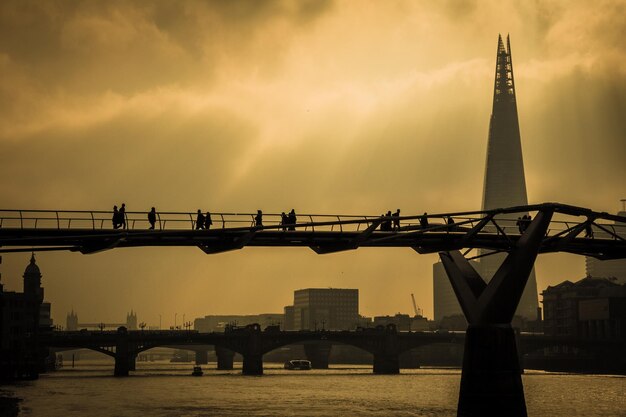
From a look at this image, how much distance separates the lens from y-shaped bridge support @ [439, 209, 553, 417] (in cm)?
7662

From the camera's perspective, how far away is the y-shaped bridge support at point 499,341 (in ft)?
251

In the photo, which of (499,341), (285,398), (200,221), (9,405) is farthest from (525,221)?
(9,405)

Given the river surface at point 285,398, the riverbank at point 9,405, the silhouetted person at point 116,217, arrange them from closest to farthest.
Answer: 1. the silhouetted person at point 116,217
2. the riverbank at point 9,405
3. the river surface at point 285,398

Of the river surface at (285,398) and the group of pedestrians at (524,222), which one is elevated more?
the group of pedestrians at (524,222)

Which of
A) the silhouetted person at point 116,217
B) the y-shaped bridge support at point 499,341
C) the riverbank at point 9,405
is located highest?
the silhouetted person at point 116,217

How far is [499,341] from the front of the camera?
254 feet

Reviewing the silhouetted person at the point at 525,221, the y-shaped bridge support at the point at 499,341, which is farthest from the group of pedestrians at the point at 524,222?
the y-shaped bridge support at the point at 499,341

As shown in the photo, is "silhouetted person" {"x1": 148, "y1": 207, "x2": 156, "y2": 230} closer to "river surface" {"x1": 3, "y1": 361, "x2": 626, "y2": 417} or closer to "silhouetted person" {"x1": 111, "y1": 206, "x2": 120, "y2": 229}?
"silhouetted person" {"x1": 111, "y1": 206, "x2": 120, "y2": 229}

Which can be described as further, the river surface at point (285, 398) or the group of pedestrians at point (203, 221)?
the river surface at point (285, 398)

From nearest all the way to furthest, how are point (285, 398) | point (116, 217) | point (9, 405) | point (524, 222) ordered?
point (116, 217) < point (524, 222) < point (9, 405) < point (285, 398)

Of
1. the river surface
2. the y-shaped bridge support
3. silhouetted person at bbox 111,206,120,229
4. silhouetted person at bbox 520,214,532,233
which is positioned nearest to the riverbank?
the river surface

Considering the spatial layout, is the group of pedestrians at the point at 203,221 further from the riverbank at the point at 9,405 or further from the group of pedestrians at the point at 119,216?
the riverbank at the point at 9,405

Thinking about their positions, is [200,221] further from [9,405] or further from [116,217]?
[9,405]

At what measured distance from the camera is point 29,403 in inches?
4754
